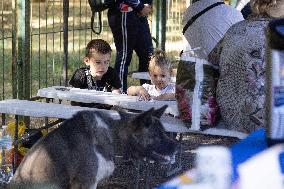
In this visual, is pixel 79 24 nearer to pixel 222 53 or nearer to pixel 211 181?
pixel 222 53

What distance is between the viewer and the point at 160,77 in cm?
699

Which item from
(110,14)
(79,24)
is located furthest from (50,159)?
(79,24)

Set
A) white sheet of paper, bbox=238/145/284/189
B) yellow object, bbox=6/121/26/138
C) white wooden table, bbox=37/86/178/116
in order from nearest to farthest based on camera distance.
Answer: white sheet of paper, bbox=238/145/284/189, white wooden table, bbox=37/86/178/116, yellow object, bbox=6/121/26/138

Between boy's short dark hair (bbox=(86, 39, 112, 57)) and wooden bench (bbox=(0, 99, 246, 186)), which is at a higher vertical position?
boy's short dark hair (bbox=(86, 39, 112, 57))

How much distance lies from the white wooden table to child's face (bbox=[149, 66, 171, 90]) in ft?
1.21

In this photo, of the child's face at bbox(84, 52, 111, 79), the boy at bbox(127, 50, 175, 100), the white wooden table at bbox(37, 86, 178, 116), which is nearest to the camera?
the white wooden table at bbox(37, 86, 178, 116)

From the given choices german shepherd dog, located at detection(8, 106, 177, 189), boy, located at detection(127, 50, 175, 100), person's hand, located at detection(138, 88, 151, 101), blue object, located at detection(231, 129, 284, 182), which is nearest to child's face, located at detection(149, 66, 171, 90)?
boy, located at detection(127, 50, 175, 100)

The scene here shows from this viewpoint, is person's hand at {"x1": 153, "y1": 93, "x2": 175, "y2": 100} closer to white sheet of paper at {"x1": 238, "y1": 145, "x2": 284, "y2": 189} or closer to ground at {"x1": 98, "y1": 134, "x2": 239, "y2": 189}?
ground at {"x1": 98, "y1": 134, "x2": 239, "y2": 189}

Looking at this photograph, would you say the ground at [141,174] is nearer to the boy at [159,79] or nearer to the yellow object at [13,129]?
the boy at [159,79]

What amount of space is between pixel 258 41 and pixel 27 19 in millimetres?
2739

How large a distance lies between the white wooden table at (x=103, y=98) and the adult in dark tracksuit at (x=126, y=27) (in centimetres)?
146

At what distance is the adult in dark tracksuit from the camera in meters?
8.38

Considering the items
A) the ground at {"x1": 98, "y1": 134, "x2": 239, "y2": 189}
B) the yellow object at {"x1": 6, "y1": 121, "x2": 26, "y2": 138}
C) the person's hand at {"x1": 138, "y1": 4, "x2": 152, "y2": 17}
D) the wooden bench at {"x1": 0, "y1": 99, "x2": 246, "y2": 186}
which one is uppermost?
the person's hand at {"x1": 138, "y1": 4, "x2": 152, "y2": 17}

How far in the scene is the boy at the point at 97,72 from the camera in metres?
7.06
